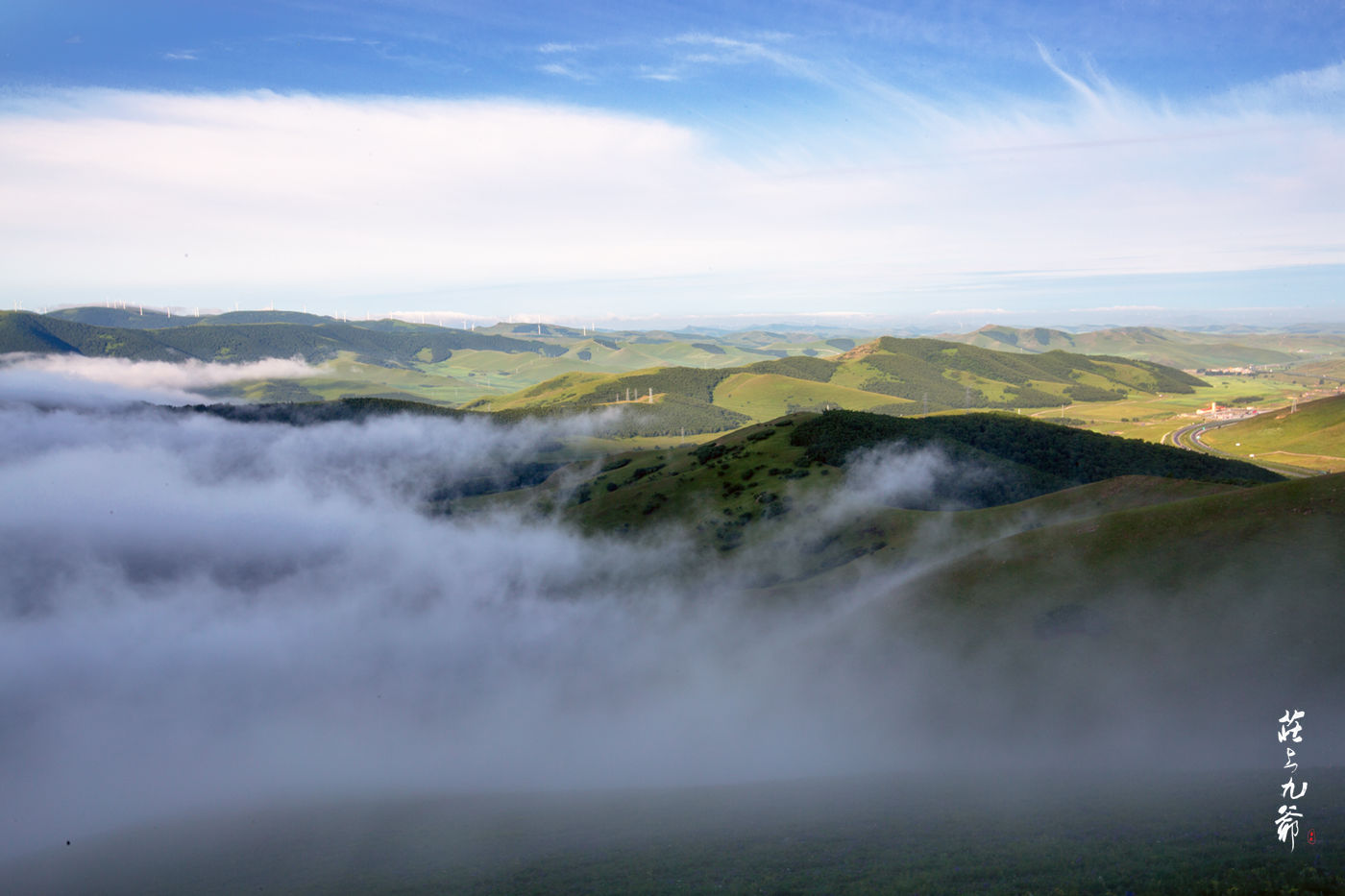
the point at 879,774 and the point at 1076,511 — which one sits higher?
the point at 1076,511

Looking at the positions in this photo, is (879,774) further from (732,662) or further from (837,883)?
(732,662)

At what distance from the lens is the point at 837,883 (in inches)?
1711

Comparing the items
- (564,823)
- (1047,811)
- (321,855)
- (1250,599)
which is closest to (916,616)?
(1250,599)

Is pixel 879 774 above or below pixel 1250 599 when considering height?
below

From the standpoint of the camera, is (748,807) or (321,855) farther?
(321,855)

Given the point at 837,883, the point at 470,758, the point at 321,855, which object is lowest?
the point at 470,758

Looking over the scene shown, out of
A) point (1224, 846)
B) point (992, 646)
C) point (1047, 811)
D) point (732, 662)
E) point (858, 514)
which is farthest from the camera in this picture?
point (858, 514)

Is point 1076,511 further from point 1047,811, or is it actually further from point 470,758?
point 470,758

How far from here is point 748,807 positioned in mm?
66812

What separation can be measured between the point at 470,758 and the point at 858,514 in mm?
94462

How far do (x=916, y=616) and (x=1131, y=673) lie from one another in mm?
28227

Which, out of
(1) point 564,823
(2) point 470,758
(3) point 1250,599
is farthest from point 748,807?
(2) point 470,758

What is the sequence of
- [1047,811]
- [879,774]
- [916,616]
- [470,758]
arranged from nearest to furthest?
1. [1047,811]
2. [879,774]
3. [916,616]
4. [470,758]

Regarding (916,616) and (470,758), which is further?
(470,758)
